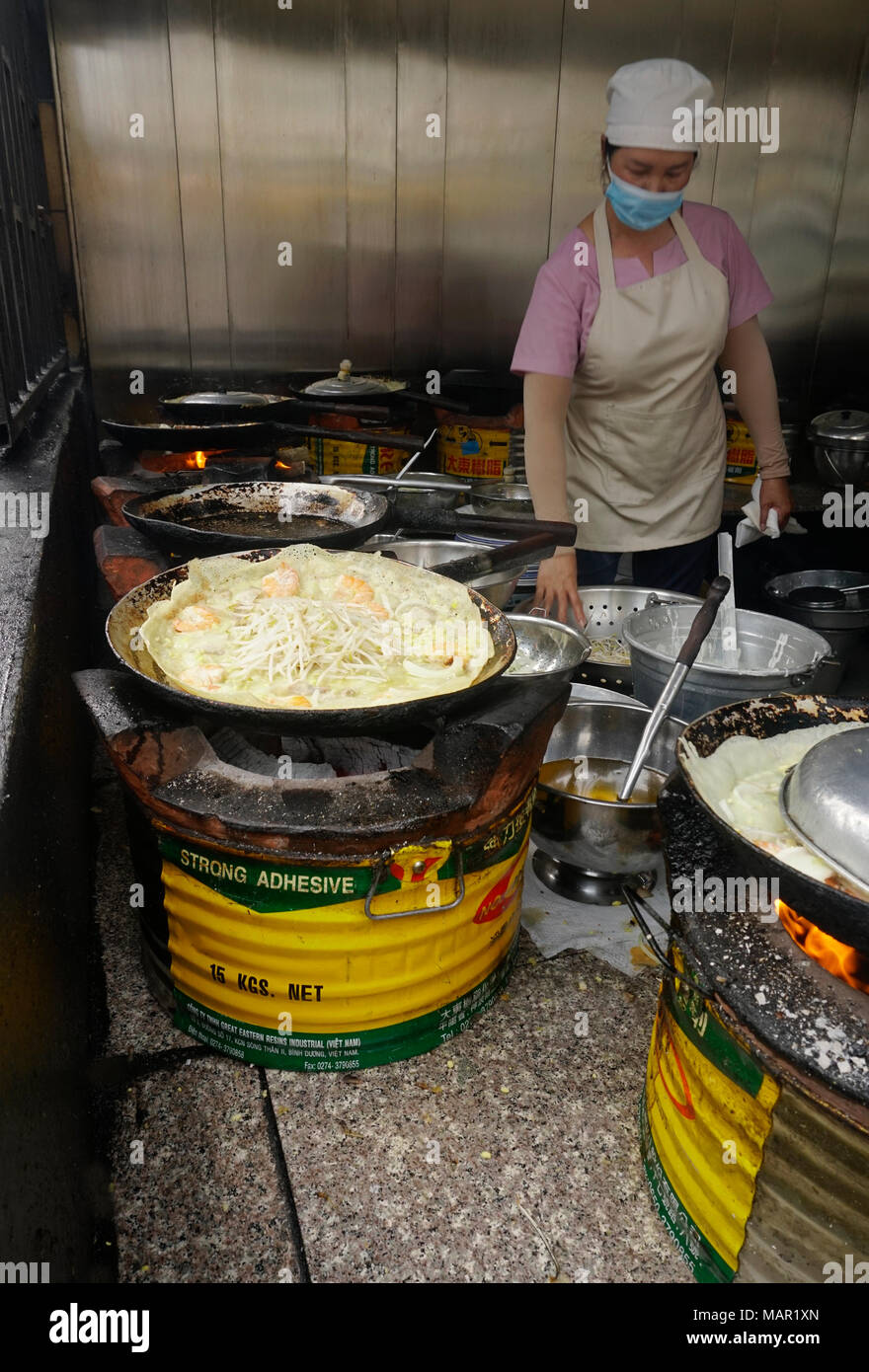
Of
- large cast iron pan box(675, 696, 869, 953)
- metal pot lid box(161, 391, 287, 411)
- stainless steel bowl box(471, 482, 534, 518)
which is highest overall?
metal pot lid box(161, 391, 287, 411)

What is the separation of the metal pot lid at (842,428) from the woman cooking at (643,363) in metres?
1.67

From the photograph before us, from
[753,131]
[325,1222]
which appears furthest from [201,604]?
[753,131]

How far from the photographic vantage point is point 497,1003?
2449 millimetres

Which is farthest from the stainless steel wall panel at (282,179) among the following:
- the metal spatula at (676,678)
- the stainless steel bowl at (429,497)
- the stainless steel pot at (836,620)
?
the metal spatula at (676,678)

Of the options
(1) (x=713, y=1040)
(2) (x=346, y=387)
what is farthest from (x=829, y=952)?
(2) (x=346, y=387)

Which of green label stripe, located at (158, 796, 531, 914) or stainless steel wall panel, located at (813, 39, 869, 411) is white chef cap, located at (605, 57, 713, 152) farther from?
stainless steel wall panel, located at (813, 39, 869, 411)

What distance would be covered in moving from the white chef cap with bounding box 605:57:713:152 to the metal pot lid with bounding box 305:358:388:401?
2188 mm

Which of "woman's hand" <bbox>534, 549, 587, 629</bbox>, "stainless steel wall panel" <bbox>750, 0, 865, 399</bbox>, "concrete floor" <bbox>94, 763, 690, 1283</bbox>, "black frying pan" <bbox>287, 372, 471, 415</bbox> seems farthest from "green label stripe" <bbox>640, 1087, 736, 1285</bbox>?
"stainless steel wall panel" <bbox>750, 0, 865, 399</bbox>

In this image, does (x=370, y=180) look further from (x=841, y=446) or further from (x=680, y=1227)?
(x=680, y=1227)

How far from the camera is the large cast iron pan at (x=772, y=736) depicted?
1365mm

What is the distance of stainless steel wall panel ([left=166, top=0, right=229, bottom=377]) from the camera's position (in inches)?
204

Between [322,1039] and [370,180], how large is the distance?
5522 mm

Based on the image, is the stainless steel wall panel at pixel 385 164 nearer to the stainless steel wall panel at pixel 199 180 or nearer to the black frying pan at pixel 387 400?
the stainless steel wall panel at pixel 199 180
